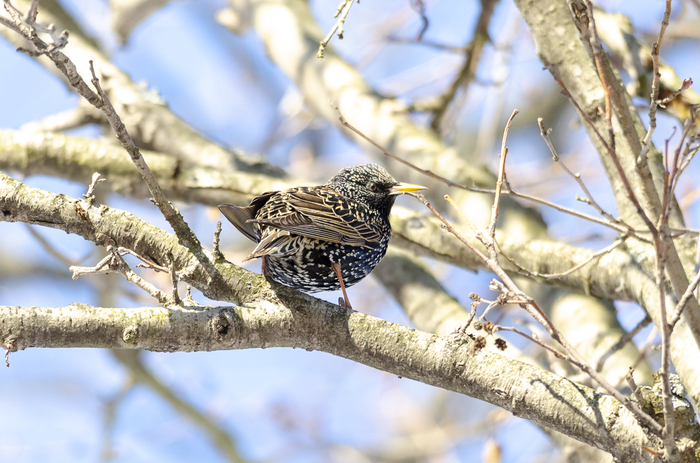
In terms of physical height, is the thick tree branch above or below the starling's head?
Answer: below

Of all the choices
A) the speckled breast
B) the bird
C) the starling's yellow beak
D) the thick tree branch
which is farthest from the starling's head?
the thick tree branch

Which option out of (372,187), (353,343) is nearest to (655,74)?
(353,343)

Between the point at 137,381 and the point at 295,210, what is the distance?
3140 mm

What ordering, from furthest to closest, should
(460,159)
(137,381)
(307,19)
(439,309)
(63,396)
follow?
(63,396) → (307,19) → (137,381) → (460,159) → (439,309)

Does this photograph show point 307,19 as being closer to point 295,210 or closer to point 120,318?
point 295,210

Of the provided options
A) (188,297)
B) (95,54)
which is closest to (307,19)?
(95,54)

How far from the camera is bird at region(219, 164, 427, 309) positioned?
3.05 m

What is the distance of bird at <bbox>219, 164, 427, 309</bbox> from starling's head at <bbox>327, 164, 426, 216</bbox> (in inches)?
5.0

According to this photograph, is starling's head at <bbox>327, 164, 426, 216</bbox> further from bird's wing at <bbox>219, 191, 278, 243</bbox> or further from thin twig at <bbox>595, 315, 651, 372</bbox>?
thin twig at <bbox>595, 315, 651, 372</bbox>

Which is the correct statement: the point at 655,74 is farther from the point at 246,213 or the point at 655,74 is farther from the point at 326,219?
the point at 246,213

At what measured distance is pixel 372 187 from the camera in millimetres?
3875

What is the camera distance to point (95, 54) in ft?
16.1

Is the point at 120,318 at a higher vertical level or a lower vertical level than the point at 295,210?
lower

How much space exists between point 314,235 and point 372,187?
94cm
